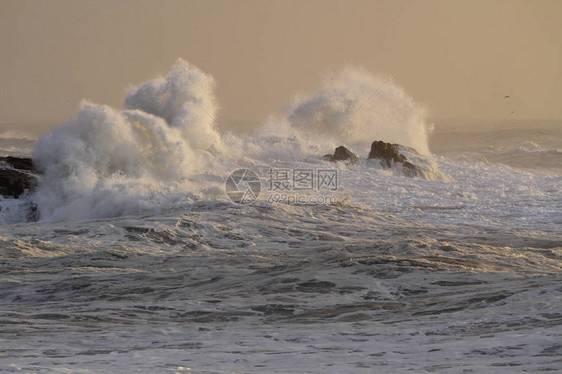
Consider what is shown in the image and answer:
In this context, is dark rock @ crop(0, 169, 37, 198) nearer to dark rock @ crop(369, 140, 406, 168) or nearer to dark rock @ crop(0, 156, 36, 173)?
dark rock @ crop(0, 156, 36, 173)

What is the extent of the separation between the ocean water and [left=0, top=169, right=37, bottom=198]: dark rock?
0.43 meters

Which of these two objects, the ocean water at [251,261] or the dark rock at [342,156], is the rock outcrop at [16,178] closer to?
the ocean water at [251,261]

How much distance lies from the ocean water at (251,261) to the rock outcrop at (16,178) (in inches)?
16.6

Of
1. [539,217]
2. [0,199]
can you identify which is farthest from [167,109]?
[539,217]

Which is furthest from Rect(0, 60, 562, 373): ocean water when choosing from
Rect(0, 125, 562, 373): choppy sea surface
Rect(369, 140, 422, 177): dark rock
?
Rect(369, 140, 422, 177): dark rock

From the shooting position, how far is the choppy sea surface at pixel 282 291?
27.0 feet

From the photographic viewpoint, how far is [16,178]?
23.0 m

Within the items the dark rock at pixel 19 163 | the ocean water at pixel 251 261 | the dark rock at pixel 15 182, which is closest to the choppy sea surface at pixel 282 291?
the ocean water at pixel 251 261

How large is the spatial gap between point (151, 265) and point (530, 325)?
7.26m

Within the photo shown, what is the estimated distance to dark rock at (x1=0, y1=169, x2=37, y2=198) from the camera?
22.4 metres

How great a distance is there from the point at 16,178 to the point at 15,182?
21cm

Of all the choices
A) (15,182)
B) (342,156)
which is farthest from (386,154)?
(15,182)

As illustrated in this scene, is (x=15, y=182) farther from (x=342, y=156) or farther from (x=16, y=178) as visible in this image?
(x=342, y=156)

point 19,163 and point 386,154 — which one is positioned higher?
point 386,154
